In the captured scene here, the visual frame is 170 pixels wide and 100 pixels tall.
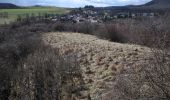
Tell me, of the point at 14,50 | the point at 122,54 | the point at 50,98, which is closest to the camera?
the point at 50,98

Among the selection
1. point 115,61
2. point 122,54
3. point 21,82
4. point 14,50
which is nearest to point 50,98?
point 21,82

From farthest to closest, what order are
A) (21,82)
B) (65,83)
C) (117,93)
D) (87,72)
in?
(87,72) → (65,83) → (21,82) → (117,93)

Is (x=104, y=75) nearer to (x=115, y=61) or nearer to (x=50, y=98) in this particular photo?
(x=115, y=61)

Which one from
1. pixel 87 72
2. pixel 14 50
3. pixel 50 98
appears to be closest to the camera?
pixel 50 98

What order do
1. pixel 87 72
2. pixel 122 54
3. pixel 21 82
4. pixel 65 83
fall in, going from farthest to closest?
pixel 122 54
pixel 87 72
pixel 65 83
pixel 21 82

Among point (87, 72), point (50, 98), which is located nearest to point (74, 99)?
point (50, 98)

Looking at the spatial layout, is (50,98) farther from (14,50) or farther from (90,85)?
(14,50)

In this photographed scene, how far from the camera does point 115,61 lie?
14.9 meters

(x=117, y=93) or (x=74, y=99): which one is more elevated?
(x=117, y=93)

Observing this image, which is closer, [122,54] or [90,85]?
[90,85]

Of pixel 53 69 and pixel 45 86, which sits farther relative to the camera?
pixel 53 69

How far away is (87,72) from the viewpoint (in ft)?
48.5

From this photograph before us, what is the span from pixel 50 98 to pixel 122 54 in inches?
210

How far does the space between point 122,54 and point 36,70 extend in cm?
455
